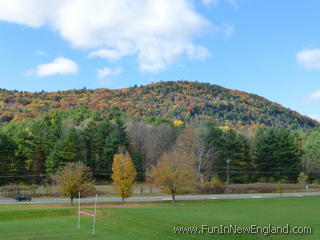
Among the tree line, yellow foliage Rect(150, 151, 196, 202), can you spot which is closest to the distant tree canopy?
the tree line

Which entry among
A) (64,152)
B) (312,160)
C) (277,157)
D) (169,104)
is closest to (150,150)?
(64,152)

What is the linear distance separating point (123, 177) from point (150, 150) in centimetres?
3624

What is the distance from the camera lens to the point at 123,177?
44.3 meters

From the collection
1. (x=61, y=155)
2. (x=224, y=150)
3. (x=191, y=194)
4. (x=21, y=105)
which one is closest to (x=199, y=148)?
(x=224, y=150)

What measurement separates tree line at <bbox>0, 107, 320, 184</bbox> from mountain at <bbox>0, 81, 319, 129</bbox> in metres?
36.5

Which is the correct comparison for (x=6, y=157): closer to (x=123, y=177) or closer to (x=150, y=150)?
(x=150, y=150)

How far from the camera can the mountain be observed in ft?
412

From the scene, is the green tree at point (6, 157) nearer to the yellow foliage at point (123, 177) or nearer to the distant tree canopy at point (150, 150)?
the distant tree canopy at point (150, 150)

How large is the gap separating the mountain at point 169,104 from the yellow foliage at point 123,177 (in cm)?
7033

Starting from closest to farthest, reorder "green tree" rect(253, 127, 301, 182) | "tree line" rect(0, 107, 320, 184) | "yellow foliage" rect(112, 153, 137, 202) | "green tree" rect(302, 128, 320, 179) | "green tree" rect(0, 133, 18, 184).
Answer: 1. "yellow foliage" rect(112, 153, 137, 202)
2. "green tree" rect(0, 133, 18, 184)
3. "tree line" rect(0, 107, 320, 184)
4. "green tree" rect(253, 127, 301, 182)
5. "green tree" rect(302, 128, 320, 179)

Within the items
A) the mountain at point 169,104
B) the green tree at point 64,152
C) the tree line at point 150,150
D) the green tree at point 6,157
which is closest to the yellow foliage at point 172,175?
the tree line at point 150,150

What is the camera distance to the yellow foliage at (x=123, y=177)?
43.5 metres

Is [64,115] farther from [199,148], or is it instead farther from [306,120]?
[306,120]

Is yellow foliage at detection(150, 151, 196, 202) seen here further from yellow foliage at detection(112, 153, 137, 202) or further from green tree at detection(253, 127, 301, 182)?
green tree at detection(253, 127, 301, 182)
